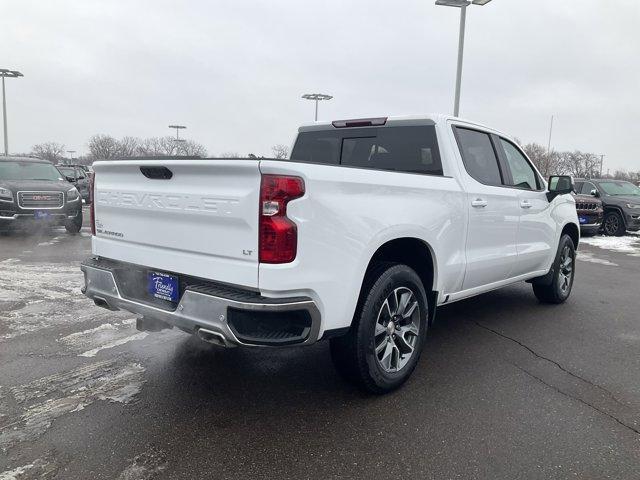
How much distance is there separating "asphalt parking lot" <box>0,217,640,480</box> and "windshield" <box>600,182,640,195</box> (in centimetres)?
1269

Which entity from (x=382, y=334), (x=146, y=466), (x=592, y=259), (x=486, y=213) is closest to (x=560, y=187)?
(x=486, y=213)

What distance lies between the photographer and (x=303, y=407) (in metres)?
3.31

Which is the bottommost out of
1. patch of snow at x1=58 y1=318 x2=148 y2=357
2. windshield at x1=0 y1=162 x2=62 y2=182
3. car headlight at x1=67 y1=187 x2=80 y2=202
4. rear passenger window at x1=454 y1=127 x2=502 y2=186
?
patch of snow at x1=58 y1=318 x2=148 y2=357

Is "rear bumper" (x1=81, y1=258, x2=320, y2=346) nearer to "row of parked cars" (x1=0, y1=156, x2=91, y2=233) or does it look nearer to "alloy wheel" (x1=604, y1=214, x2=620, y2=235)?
"row of parked cars" (x1=0, y1=156, x2=91, y2=233)

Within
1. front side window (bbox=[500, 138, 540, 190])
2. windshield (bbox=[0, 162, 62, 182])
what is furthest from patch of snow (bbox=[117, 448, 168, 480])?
windshield (bbox=[0, 162, 62, 182])

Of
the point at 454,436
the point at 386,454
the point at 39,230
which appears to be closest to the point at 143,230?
the point at 386,454

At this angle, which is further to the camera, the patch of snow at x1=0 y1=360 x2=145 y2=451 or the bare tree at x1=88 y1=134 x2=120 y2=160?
the bare tree at x1=88 y1=134 x2=120 y2=160

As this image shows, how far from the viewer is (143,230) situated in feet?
10.9

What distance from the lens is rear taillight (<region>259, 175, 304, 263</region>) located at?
104 inches

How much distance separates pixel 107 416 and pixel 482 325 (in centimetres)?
376

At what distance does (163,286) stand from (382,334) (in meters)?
1.50

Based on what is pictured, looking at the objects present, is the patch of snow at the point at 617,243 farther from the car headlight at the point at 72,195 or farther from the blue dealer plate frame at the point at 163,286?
the car headlight at the point at 72,195

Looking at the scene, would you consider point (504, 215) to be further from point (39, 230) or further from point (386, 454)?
point (39, 230)

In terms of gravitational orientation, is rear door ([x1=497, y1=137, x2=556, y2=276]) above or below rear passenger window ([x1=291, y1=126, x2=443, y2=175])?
below
